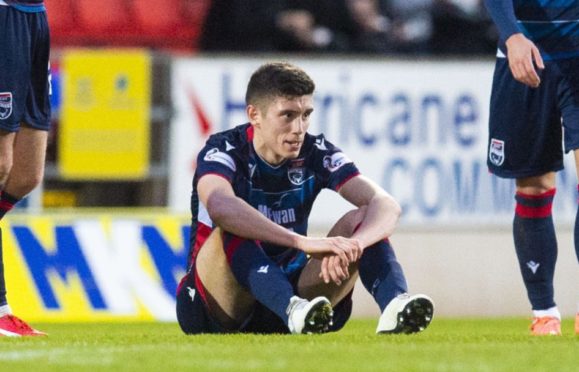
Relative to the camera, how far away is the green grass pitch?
15.3 feet

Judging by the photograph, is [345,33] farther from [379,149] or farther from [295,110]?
[295,110]

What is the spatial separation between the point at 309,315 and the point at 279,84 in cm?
108

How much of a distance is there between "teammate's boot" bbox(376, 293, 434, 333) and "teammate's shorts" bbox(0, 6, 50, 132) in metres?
1.87

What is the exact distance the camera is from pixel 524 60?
6090 millimetres

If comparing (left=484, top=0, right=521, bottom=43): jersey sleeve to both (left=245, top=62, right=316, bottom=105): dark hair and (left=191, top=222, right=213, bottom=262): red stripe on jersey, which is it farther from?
(left=191, top=222, right=213, bottom=262): red stripe on jersey

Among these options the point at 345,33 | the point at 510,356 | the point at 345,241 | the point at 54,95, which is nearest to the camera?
the point at 510,356

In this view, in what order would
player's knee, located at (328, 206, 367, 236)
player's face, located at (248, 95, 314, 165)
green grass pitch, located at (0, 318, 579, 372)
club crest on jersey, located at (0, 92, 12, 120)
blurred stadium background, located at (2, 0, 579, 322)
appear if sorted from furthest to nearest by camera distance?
blurred stadium background, located at (2, 0, 579, 322) → club crest on jersey, located at (0, 92, 12, 120) → player's face, located at (248, 95, 314, 165) → player's knee, located at (328, 206, 367, 236) → green grass pitch, located at (0, 318, 579, 372)

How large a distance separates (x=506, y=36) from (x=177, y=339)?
6.13 feet

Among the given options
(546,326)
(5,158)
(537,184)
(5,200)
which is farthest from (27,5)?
(546,326)

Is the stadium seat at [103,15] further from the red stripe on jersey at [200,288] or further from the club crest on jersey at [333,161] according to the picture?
the red stripe on jersey at [200,288]

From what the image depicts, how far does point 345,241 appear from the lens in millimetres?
5742

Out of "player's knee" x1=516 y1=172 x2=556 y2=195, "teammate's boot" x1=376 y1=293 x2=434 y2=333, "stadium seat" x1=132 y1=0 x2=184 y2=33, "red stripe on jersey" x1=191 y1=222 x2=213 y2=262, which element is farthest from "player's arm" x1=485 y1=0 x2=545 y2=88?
"stadium seat" x1=132 y1=0 x2=184 y2=33

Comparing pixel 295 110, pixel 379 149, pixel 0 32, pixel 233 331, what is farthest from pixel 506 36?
pixel 379 149

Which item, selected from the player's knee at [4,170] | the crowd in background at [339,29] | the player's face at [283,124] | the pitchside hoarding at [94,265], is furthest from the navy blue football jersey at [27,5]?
the crowd in background at [339,29]
